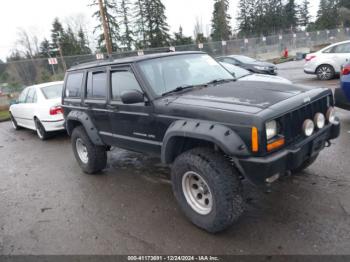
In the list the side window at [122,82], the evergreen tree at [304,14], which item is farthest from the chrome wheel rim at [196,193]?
the evergreen tree at [304,14]

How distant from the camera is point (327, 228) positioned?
9.80ft

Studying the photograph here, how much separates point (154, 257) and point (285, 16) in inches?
3248

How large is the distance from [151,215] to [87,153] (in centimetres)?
203

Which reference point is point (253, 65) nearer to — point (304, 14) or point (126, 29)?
point (126, 29)

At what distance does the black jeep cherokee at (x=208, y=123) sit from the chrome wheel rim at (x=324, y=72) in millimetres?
9771

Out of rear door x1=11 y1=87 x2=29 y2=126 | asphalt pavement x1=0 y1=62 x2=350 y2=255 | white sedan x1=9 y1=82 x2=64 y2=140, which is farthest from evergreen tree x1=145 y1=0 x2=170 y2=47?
asphalt pavement x1=0 y1=62 x2=350 y2=255

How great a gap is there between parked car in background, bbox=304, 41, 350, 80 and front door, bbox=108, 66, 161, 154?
10575 mm

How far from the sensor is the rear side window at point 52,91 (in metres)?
7.92

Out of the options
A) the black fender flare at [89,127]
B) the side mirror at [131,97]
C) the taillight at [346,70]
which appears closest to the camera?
the side mirror at [131,97]

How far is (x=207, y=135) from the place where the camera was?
2.81 meters

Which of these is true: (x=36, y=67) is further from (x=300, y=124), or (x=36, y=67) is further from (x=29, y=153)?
(x=300, y=124)

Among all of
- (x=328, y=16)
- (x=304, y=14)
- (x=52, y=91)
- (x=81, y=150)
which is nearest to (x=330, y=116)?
(x=81, y=150)

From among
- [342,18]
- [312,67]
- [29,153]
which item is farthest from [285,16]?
[29,153]

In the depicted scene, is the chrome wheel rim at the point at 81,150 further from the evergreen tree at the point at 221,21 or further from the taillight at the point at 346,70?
the evergreen tree at the point at 221,21
